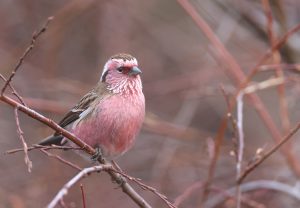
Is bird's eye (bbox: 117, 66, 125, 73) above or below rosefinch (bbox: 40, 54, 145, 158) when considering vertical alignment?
above

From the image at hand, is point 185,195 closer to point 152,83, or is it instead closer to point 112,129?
point 112,129

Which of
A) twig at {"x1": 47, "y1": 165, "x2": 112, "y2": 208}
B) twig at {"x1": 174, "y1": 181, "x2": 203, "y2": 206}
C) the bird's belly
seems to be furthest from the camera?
the bird's belly

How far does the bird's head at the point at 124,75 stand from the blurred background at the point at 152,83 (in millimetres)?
1719

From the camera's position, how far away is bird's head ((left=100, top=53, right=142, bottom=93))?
19.8 feet

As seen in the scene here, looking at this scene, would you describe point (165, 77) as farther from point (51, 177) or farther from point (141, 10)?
point (51, 177)

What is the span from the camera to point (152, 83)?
966cm

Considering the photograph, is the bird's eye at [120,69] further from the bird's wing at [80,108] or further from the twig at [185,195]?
the twig at [185,195]

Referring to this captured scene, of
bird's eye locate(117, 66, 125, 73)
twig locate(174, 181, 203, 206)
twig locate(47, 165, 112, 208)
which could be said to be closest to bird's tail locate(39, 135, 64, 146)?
bird's eye locate(117, 66, 125, 73)

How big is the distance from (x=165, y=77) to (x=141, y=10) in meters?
1.22

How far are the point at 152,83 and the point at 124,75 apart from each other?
3.56 meters

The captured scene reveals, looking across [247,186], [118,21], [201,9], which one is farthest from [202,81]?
[247,186]

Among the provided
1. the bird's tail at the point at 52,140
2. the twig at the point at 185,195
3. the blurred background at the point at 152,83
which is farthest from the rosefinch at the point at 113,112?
the blurred background at the point at 152,83

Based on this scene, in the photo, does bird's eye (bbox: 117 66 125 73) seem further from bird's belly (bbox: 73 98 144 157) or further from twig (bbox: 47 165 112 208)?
twig (bbox: 47 165 112 208)

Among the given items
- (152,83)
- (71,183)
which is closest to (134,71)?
(71,183)
